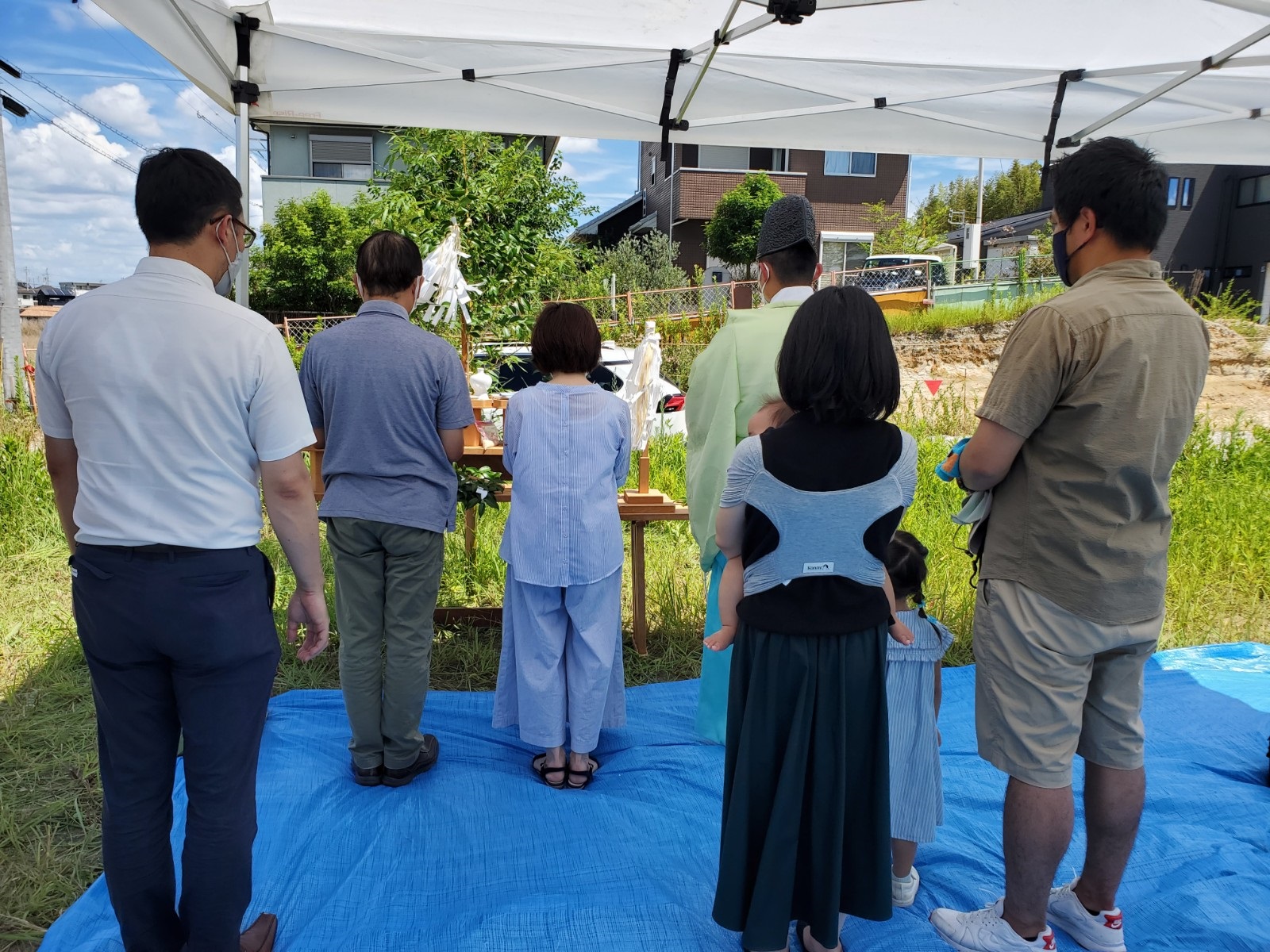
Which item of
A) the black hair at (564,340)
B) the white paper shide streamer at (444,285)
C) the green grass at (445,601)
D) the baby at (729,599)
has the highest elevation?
the white paper shide streamer at (444,285)

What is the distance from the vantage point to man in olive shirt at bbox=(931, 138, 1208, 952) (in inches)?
69.3

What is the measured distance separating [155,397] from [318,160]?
23.8 metres

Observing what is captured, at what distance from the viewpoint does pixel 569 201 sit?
1372 centimetres

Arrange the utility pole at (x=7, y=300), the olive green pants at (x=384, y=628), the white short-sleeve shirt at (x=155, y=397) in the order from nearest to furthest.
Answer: the white short-sleeve shirt at (x=155, y=397), the olive green pants at (x=384, y=628), the utility pole at (x=7, y=300)

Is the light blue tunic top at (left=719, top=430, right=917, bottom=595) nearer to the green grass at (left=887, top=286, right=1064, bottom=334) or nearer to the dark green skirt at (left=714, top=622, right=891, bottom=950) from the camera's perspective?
the dark green skirt at (left=714, top=622, right=891, bottom=950)

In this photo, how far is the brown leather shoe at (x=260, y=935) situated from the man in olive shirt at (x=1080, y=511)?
5.55 ft

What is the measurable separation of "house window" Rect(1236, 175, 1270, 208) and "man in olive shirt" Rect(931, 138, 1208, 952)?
29.9 m

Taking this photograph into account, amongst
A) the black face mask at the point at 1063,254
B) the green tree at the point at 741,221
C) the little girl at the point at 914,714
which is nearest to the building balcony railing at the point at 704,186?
the green tree at the point at 741,221

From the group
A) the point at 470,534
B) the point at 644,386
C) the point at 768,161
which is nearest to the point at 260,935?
the point at 644,386

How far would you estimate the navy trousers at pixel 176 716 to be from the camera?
1595 millimetres

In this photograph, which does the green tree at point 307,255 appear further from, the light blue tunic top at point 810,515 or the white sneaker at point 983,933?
the white sneaker at point 983,933

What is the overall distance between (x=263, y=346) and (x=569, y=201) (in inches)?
504

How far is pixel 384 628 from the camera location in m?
2.77

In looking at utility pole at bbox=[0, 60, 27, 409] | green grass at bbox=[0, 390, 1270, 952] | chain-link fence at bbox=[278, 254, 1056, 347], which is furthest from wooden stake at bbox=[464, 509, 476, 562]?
chain-link fence at bbox=[278, 254, 1056, 347]
